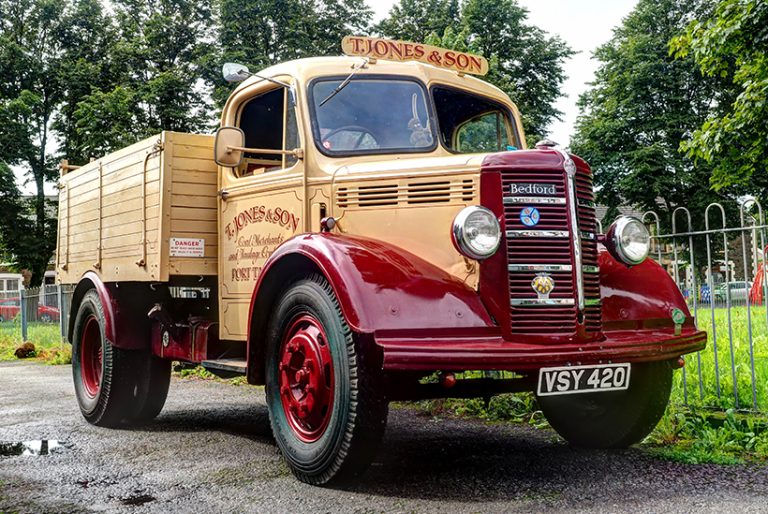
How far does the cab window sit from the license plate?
1.77m

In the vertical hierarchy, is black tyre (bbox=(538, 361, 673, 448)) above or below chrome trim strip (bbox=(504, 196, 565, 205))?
below

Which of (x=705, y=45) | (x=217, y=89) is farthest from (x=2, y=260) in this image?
(x=705, y=45)

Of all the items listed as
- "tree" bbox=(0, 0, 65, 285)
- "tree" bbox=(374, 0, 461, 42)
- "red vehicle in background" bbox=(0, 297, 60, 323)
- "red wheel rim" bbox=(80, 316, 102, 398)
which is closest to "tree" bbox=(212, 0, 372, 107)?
"tree" bbox=(374, 0, 461, 42)

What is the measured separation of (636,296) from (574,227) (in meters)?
0.79

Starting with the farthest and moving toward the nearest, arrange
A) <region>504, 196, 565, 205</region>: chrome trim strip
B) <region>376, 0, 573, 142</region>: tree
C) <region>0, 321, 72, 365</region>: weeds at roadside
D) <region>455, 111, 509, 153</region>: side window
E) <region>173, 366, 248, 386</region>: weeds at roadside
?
<region>376, 0, 573, 142</region>: tree < <region>0, 321, 72, 365</region>: weeds at roadside < <region>173, 366, 248, 386</region>: weeds at roadside < <region>455, 111, 509, 153</region>: side window < <region>504, 196, 565, 205</region>: chrome trim strip

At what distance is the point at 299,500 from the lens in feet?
13.5

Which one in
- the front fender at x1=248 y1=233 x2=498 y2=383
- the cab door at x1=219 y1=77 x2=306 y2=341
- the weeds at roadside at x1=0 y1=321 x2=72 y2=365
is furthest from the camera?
the weeds at roadside at x1=0 y1=321 x2=72 y2=365

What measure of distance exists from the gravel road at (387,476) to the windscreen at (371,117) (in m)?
2.05

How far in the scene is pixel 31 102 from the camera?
3194cm

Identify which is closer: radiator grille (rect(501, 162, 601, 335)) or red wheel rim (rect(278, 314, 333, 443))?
radiator grille (rect(501, 162, 601, 335))

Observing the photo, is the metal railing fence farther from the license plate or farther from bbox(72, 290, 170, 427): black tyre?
bbox(72, 290, 170, 427): black tyre

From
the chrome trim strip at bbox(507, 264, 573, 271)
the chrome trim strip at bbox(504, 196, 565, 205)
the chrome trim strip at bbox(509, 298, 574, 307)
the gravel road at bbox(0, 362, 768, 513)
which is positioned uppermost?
the chrome trim strip at bbox(504, 196, 565, 205)

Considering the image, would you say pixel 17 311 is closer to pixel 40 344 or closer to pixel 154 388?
pixel 40 344

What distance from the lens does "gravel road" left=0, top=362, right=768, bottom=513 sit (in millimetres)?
4020
